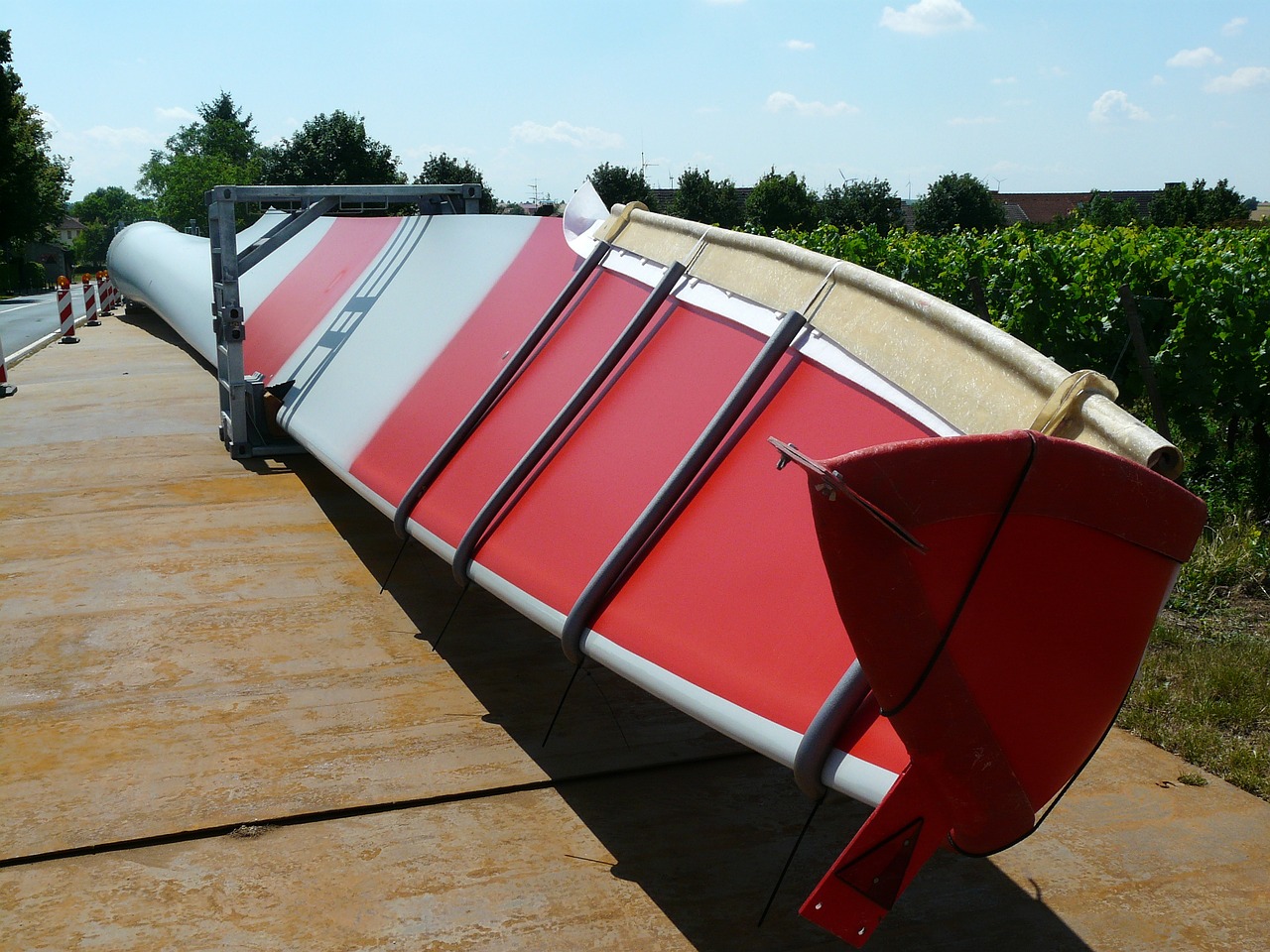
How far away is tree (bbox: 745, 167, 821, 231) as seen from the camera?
2190 inches

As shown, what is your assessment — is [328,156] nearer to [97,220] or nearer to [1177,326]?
[1177,326]

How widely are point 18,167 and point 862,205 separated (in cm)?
4113

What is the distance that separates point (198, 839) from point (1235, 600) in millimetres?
5182

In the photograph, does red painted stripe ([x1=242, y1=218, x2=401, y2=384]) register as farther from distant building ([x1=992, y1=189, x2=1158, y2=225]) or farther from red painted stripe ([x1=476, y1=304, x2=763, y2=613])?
distant building ([x1=992, y1=189, x2=1158, y2=225])

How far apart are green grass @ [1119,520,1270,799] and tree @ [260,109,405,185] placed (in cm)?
5035

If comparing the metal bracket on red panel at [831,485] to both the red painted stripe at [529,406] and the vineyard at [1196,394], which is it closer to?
the red painted stripe at [529,406]

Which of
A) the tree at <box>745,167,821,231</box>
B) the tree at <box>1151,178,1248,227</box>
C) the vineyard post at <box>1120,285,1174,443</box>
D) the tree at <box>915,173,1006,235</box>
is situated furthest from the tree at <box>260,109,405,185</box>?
the vineyard post at <box>1120,285,1174,443</box>

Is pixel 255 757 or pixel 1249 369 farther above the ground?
pixel 1249 369

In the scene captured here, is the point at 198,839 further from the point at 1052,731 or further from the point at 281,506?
the point at 281,506

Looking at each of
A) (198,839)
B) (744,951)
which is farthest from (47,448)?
(744,951)

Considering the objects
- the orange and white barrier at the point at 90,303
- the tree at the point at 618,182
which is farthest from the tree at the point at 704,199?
the orange and white barrier at the point at 90,303

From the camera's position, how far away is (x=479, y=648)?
5.15 meters

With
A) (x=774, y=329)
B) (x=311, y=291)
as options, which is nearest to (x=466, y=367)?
(x=774, y=329)

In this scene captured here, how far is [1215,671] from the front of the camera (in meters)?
4.82
